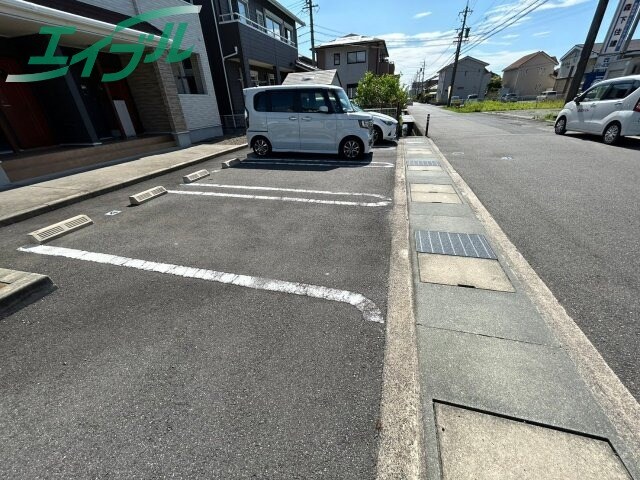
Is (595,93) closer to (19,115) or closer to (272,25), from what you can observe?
(19,115)

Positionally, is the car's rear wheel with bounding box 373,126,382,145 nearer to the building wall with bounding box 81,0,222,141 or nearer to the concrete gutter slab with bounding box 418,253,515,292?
the building wall with bounding box 81,0,222,141

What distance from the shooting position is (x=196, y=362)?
2090mm

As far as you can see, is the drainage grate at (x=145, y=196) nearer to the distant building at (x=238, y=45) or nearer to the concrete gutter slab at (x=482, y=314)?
the concrete gutter slab at (x=482, y=314)

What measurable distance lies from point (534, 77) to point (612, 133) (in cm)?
6536

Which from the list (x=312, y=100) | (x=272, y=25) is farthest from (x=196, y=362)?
(x=272, y=25)

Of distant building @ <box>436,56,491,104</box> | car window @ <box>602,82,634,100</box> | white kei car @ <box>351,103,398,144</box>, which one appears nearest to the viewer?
car window @ <box>602,82,634,100</box>

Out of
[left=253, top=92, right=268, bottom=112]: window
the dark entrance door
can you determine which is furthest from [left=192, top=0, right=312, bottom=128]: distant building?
the dark entrance door

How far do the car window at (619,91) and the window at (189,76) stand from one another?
15099mm

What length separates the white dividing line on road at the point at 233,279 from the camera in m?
2.64

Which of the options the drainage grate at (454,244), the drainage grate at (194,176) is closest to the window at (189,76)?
the drainage grate at (194,176)

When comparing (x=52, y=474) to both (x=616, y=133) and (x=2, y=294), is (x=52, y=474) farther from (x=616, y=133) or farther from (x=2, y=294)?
(x=616, y=133)

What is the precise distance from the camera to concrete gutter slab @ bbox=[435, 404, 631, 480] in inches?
54.6

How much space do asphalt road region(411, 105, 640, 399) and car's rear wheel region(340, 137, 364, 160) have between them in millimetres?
2651

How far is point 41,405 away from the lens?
1.82 metres
